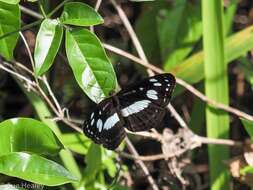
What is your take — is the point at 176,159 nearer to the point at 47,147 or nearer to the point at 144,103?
the point at 144,103

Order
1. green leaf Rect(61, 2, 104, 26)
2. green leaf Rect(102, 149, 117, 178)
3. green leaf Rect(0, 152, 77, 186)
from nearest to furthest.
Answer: green leaf Rect(0, 152, 77, 186)
green leaf Rect(61, 2, 104, 26)
green leaf Rect(102, 149, 117, 178)

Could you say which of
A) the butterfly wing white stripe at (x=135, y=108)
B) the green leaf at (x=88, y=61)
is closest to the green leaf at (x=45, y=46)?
the green leaf at (x=88, y=61)

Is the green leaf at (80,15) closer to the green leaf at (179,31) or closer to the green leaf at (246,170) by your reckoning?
the green leaf at (246,170)

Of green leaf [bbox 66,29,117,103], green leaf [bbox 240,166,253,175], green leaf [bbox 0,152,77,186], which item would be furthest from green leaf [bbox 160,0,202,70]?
green leaf [bbox 0,152,77,186]

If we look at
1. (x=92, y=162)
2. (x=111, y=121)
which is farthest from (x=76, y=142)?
(x=111, y=121)

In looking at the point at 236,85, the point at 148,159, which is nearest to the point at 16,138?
the point at 148,159

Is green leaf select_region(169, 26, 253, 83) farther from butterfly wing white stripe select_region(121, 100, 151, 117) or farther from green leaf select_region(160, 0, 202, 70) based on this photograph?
butterfly wing white stripe select_region(121, 100, 151, 117)
